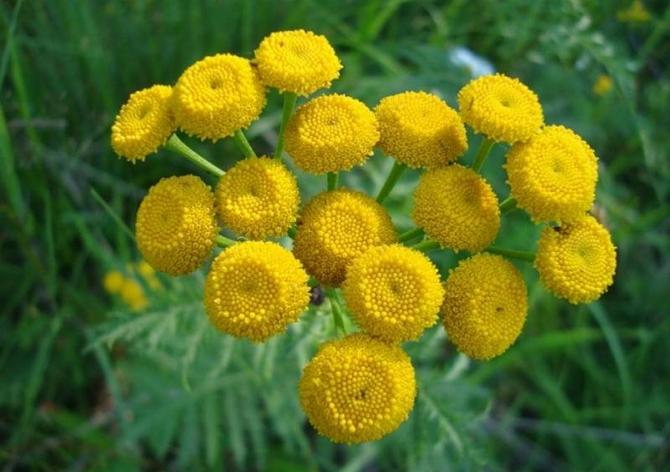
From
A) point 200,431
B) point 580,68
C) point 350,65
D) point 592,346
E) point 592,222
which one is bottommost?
point 200,431

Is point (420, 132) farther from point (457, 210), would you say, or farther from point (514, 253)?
point (514, 253)

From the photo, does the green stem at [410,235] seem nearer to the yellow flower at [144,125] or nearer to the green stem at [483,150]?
the green stem at [483,150]

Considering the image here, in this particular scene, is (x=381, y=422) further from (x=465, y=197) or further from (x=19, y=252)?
(x=19, y=252)

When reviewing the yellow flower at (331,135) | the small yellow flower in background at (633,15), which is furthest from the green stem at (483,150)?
the small yellow flower in background at (633,15)

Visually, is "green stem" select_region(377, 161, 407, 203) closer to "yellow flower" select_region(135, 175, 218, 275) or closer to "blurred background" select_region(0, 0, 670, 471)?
"yellow flower" select_region(135, 175, 218, 275)

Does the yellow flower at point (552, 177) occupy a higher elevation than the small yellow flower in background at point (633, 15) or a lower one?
higher

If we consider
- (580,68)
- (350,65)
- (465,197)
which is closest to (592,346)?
(580,68)
